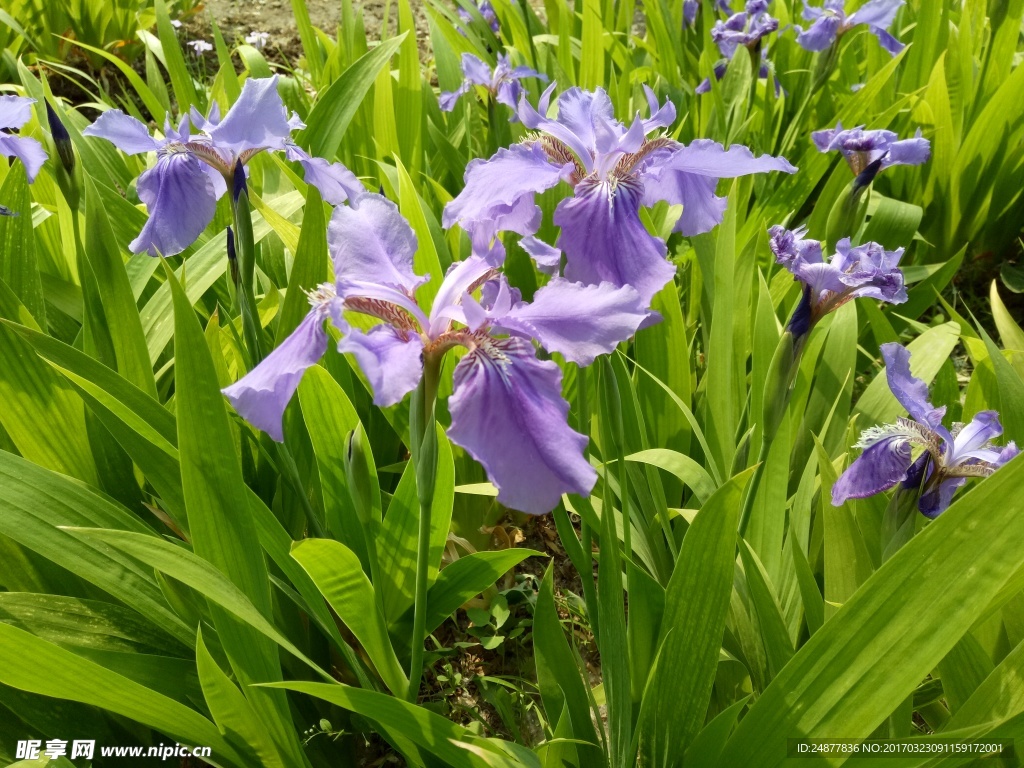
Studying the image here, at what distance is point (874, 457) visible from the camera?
1070 millimetres

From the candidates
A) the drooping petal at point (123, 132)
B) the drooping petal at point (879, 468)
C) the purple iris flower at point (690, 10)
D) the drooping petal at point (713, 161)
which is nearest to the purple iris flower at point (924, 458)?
the drooping petal at point (879, 468)

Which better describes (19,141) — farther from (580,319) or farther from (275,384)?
(580,319)

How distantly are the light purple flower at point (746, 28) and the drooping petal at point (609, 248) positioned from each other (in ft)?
6.41

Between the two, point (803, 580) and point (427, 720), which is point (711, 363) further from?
point (427, 720)

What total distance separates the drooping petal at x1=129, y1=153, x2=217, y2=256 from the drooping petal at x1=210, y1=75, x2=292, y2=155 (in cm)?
9

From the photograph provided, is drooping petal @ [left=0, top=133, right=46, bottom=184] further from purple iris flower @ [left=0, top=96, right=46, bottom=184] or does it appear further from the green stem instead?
the green stem

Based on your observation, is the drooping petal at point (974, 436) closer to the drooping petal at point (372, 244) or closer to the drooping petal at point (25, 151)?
the drooping petal at point (372, 244)

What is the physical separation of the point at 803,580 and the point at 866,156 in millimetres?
1072

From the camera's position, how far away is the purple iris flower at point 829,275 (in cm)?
113

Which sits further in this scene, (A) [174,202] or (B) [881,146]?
(B) [881,146]

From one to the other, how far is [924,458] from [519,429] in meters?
0.67

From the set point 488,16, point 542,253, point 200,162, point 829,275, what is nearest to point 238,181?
point 200,162

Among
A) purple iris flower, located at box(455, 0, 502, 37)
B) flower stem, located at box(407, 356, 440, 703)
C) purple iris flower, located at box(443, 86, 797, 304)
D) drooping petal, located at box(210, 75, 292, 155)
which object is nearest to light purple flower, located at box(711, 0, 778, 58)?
purple iris flower, located at box(455, 0, 502, 37)

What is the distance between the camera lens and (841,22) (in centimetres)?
247
